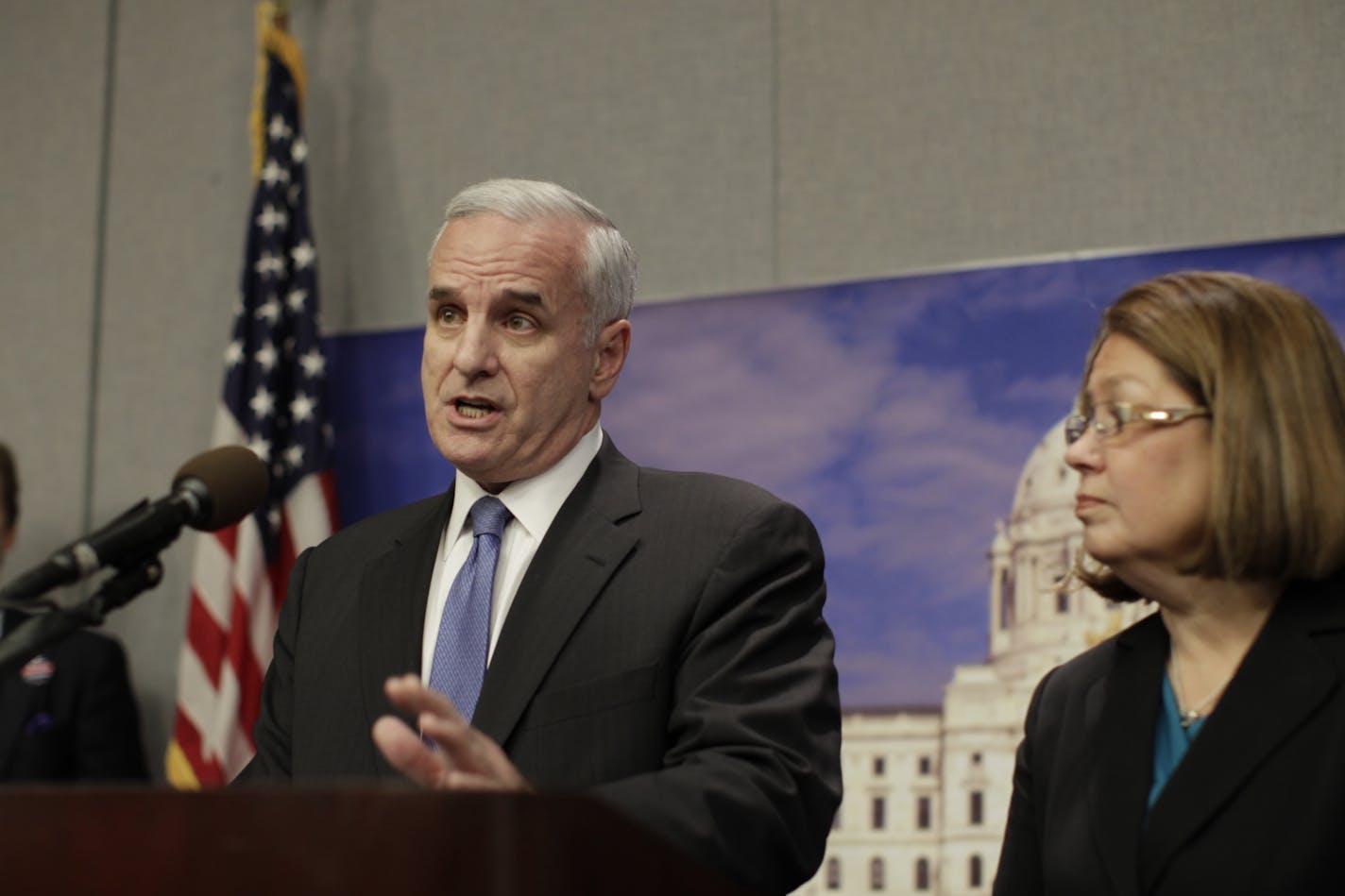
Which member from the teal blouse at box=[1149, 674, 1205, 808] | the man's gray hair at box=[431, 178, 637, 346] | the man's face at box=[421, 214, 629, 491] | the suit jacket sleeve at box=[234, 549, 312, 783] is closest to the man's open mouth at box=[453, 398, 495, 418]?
the man's face at box=[421, 214, 629, 491]

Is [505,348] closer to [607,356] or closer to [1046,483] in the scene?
[607,356]

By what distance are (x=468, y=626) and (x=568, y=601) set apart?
0.50ft

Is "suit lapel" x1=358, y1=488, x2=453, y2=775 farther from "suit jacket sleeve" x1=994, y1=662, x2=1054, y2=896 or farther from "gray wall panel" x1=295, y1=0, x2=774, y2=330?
"gray wall panel" x1=295, y1=0, x2=774, y2=330

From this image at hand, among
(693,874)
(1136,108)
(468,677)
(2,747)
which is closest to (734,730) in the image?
(468,677)

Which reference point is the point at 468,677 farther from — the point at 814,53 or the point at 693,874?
the point at 814,53

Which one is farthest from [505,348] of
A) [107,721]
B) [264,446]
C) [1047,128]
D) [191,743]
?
[107,721]

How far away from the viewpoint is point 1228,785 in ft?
6.36

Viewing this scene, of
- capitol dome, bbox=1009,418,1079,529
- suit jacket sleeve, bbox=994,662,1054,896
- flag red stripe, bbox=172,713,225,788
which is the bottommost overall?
flag red stripe, bbox=172,713,225,788

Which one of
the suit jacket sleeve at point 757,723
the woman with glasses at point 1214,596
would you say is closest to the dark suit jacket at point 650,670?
the suit jacket sleeve at point 757,723

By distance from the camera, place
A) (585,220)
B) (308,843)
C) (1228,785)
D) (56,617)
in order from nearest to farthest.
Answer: (308,843)
(56,617)
(1228,785)
(585,220)

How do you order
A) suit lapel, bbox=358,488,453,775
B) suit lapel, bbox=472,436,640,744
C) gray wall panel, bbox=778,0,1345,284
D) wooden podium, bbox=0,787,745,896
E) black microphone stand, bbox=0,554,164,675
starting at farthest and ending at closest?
gray wall panel, bbox=778,0,1345,284 < suit lapel, bbox=358,488,453,775 < suit lapel, bbox=472,436,640,744 < black microphone stand, bbox=0,554,164,675 < wooden podium, bbox=0,787,745,896

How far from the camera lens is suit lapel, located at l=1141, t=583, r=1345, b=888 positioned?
6.38 ft

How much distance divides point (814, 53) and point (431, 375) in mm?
2382

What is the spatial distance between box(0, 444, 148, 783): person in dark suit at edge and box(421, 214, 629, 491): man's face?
8.99 feet
